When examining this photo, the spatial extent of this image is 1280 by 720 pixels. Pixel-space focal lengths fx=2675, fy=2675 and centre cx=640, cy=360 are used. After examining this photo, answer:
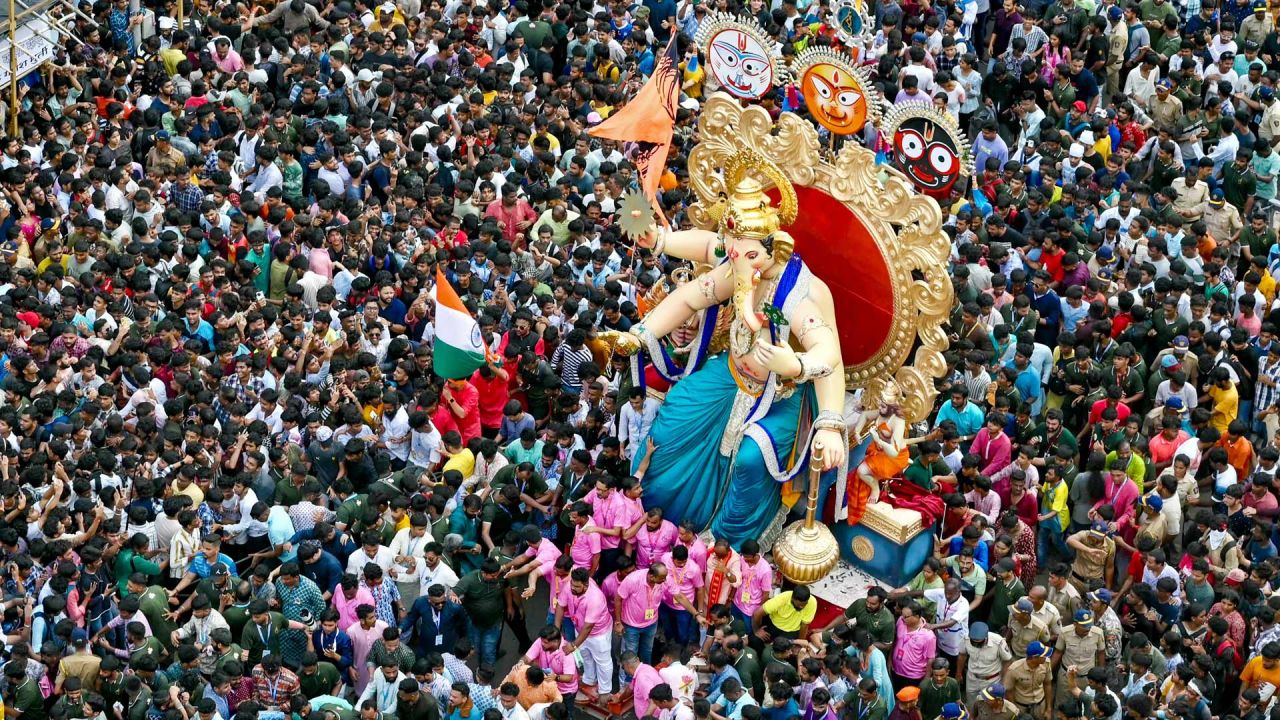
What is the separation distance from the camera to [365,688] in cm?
2177

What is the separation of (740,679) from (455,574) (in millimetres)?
2710

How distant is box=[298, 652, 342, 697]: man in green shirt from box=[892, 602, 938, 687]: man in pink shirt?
4627 millimetres

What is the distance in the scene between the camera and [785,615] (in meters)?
22.5

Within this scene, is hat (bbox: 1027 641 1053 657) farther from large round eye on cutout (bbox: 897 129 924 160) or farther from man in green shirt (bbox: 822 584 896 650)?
large round eye on cutout (bbox: 897 129 924 160)

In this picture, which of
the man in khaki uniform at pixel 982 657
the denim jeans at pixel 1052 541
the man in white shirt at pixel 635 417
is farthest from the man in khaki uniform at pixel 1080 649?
the man in white shirt at pixel 635 417

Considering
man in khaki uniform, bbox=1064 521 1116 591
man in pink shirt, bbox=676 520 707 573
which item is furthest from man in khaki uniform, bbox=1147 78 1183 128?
man in pink shirt, bbox=676 520 707 573

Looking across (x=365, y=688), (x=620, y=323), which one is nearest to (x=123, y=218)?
(x=620, y=323)

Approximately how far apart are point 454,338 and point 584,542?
238 cm

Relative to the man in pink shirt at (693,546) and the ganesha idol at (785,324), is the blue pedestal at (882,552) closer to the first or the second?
the ganesha idol at (785,324)

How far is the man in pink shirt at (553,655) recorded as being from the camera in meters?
21.6

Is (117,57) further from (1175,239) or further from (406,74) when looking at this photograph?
(1175,239)

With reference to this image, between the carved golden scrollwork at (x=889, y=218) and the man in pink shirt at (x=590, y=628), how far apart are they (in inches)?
122

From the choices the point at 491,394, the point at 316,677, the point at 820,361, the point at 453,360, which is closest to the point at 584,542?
the point at 453,360

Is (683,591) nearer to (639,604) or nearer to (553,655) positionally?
(639,604)
